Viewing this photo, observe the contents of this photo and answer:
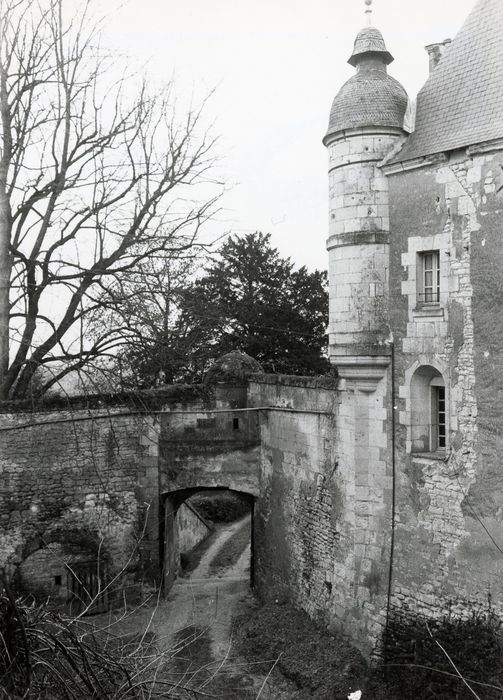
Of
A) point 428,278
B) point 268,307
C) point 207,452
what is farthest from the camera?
point 268,307

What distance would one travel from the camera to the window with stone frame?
37.0 feet

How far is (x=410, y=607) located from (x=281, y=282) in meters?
20.4

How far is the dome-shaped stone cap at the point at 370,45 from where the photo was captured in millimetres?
12398

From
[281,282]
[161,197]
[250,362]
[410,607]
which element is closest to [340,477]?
[410,607]

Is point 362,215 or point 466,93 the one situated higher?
point 466,93

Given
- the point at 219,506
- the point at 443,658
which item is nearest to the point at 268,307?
the point at 219,506

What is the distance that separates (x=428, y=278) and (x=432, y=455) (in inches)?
120

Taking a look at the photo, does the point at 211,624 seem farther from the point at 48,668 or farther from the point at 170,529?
the point at 48,668

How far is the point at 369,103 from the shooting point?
11930 mm

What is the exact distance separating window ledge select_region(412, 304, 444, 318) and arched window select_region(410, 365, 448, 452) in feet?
3.07

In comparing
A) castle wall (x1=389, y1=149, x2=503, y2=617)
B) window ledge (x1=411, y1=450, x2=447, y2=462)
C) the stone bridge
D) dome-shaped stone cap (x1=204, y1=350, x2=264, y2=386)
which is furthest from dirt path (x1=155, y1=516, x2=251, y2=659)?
window ledge (x1=411, y1=450, x2=447, y2=462)

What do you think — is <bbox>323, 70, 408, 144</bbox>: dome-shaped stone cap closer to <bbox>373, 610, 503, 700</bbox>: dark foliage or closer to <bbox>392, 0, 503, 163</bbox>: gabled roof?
<bbox>392, 0, 503, 163</bbox>: gabled roof

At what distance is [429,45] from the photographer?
1345 cm

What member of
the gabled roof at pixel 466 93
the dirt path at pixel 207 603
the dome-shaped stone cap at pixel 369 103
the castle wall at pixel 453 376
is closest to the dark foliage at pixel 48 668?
the castle wall at pixel 453 376
